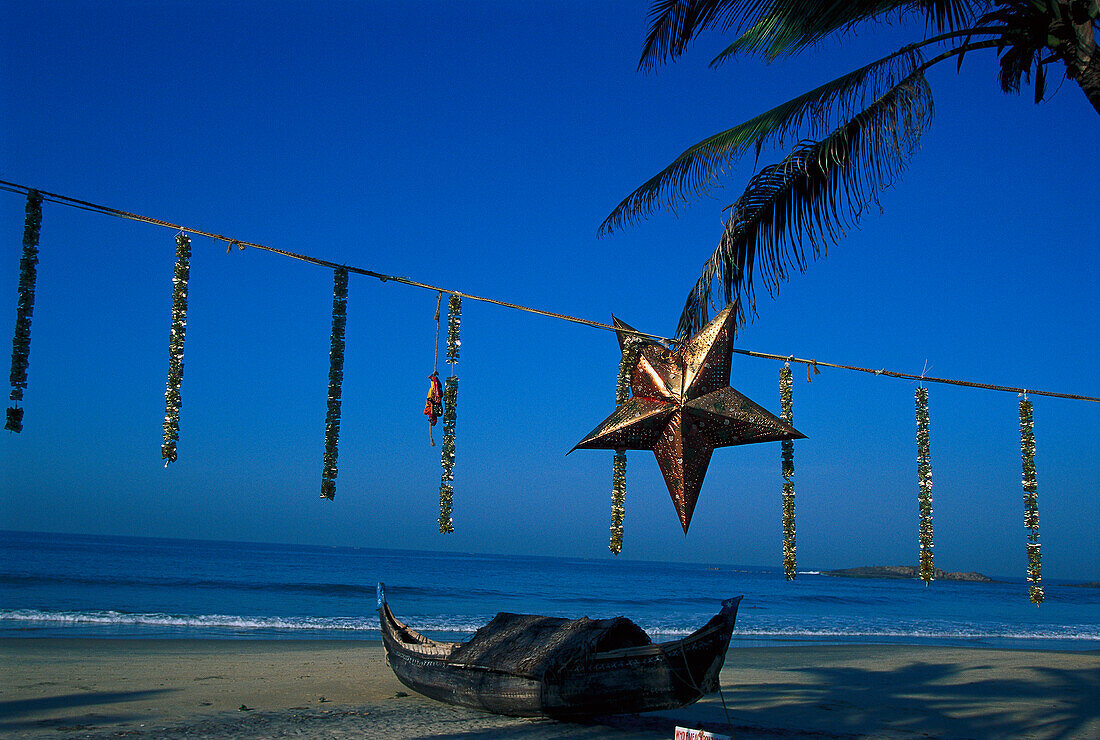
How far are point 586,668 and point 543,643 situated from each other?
0.61m

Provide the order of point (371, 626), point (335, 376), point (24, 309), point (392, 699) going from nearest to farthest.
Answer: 1. point (24, 309)
2. point (335, 376)
3. point (392, 699)
4. point (371, 626)

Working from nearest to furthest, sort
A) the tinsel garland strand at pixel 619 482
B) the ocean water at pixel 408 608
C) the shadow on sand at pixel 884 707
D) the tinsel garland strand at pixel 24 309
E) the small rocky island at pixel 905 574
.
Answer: the tinsel garland strand at pixel 24 309 < the tinsel garland strand at pixel 619 482 < the shadow on sand at pixel 884 707 < the ocean water at pixel 408 608 < the small rocky island at pixel 905 574

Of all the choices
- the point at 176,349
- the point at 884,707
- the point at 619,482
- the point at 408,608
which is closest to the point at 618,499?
the point at 619,482

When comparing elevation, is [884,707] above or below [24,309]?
below

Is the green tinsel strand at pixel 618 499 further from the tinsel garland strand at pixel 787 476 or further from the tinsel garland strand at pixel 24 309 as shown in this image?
the tinsel garland strand at pixel 24 309

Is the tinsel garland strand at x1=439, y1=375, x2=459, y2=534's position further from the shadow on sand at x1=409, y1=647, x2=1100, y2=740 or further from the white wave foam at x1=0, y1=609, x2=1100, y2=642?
the white wave foam at x1=0, y1=609, x2=1100, y2=642

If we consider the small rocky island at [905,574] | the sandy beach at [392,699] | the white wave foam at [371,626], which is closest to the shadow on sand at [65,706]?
the sandy beach at [392,699]

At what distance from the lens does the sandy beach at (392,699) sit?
8.66 meters

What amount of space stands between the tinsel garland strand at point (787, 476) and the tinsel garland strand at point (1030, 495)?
2914 mm

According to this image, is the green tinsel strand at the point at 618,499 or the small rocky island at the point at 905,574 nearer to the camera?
the green tinsel strand at the point at 618,499

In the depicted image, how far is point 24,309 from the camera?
6090 millimetres

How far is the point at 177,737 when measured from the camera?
7988 mm

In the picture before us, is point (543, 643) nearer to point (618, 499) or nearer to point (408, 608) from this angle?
point (618, 499)

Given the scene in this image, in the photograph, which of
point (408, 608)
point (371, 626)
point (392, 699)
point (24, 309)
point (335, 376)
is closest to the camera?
point (24, 309)
